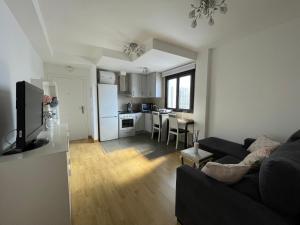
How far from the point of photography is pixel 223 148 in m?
2.39

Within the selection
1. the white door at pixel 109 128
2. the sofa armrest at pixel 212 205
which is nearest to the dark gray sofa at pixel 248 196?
the sofa armrest at pixel 212 205

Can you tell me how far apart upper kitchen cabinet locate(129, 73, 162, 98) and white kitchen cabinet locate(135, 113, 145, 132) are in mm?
727

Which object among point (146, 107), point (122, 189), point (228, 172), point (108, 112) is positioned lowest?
point (122, 189)

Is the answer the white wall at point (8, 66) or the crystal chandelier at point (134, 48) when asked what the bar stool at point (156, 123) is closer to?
the crystal chandelier at point (134, 48)

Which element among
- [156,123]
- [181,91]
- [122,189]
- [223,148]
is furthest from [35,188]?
[181,91]

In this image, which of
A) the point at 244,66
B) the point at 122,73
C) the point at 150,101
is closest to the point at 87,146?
the point at 122,73

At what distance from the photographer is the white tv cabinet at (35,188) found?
105 cm

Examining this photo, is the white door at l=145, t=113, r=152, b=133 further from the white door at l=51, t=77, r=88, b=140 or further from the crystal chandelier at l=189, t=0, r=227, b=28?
the crystal chandelier at l=189, t=0, r=227, b=28

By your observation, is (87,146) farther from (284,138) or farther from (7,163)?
(284,138)

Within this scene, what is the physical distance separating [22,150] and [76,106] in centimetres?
338

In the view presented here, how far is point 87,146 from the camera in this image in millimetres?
3842

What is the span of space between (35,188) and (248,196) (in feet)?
5.46

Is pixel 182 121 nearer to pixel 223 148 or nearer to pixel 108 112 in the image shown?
pixel 223 148

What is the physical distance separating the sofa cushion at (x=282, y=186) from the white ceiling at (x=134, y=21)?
6.03 feet
